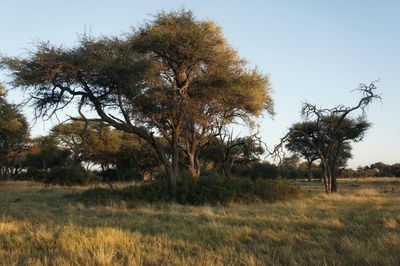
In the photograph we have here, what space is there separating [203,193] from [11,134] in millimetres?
23421

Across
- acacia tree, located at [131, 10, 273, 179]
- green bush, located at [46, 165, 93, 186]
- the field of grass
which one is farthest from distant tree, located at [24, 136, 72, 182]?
the field of grass

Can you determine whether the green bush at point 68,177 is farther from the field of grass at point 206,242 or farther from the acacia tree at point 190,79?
the field of grass at point 206,242

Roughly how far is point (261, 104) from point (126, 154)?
24324 mm

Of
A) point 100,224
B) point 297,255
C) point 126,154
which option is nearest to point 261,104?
point 100,224

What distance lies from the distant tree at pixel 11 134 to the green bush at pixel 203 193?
5982mm

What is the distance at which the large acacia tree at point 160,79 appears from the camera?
19.0 meters

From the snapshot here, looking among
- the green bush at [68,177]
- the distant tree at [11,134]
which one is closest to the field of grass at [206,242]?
the distant tree at [11,134]

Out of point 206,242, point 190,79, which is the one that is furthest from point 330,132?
point 206,242

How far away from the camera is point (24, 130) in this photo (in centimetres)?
3825

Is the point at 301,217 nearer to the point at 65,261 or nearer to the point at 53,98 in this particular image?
the point at 65,261

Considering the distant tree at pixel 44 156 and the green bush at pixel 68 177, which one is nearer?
the green bush at pixel 68 177

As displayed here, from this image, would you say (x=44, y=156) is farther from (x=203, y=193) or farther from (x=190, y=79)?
(x=203, y=193)

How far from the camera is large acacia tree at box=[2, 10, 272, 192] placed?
62.4 feet

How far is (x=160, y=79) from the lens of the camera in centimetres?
2416
